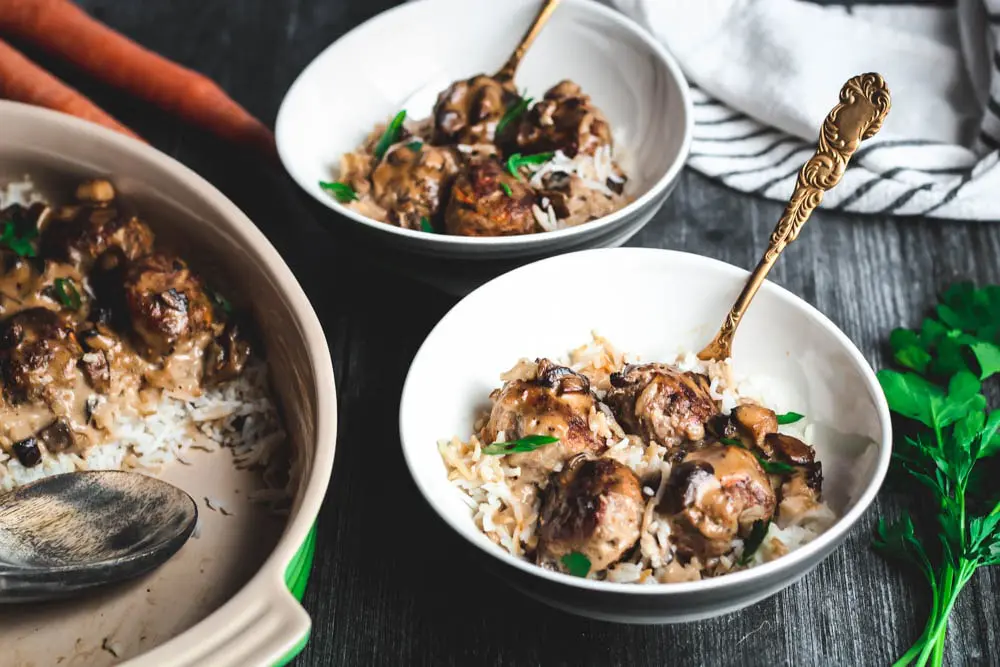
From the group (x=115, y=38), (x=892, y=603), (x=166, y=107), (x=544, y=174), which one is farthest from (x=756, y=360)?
(x=115, y=38)

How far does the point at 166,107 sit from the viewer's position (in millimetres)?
4332

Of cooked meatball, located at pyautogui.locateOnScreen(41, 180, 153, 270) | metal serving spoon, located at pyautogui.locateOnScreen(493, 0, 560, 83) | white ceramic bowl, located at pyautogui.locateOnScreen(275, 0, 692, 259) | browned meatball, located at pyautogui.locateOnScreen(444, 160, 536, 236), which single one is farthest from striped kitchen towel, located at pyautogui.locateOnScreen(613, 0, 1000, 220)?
cooked meatball, located at pyautogui.locateOnScreen(41, 180, 153, 270)

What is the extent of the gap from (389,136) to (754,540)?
6.71 ft

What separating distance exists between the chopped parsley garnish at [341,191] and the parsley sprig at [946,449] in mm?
1906

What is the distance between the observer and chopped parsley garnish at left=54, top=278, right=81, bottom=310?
324 cm

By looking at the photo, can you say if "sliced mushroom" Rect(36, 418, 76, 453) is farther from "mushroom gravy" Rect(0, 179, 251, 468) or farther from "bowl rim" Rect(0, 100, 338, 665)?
"bowl rim" Rect(0, 100, 338, 665)

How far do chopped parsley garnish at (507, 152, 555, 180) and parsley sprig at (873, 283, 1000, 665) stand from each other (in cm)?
138

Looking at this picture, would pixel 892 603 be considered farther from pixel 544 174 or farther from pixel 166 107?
pixel 166 107

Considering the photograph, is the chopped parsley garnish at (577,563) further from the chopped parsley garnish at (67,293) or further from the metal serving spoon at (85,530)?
the chopped parsley garnish at (67,293)

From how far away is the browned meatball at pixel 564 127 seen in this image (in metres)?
3.76

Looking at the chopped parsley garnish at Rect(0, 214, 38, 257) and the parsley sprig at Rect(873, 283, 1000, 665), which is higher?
the parsley sprig at Rect(873, 283, 1000, 665)

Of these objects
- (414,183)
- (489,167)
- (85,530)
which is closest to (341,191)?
(414,183)

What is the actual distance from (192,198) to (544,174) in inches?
48.0

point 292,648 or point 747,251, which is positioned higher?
point 747,251
